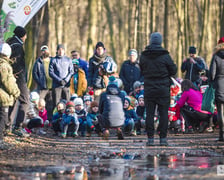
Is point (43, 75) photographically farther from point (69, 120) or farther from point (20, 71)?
point (20, 71)

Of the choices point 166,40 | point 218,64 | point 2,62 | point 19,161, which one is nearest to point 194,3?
point 166,40

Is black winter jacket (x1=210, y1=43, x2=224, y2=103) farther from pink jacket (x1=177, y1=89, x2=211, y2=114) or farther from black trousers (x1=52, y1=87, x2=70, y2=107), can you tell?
black trousers (x1=52, y1=87, x2=70, y2=107)

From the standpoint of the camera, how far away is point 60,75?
58.6 ft

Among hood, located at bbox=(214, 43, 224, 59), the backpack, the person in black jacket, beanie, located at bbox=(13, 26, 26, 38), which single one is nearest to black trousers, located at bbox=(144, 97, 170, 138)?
the person in black jacket

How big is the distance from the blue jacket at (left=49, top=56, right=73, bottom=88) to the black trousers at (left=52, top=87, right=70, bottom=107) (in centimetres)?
11

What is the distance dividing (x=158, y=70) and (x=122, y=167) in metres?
4.07

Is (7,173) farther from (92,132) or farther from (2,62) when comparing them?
(92,132)

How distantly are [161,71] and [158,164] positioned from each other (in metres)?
A: 3.75

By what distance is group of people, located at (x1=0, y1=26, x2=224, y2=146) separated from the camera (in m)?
12.5

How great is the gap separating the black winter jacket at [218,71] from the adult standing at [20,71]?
3.74 meters

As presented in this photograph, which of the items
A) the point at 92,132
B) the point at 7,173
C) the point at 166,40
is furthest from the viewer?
the point at 166,40

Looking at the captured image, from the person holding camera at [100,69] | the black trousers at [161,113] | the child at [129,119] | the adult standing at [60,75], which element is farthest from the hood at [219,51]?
the adult standing at [60,75]

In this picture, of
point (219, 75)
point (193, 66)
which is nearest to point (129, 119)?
point (219, 75)

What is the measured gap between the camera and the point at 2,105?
11438 mm
